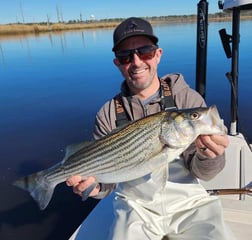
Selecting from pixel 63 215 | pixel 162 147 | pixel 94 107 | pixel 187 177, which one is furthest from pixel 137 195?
pixel 94 107

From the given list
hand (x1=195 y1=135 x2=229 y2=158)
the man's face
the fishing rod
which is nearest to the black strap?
the man's face

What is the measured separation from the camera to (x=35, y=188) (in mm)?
2959

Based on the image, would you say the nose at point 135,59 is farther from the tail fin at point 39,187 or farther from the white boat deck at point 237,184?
the white boat deck at point 237,184

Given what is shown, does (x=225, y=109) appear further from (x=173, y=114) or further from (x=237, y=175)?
(x=173, y=114)

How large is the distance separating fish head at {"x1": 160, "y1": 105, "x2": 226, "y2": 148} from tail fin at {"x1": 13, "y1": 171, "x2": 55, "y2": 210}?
118cm

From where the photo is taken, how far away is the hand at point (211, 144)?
2.43 meters

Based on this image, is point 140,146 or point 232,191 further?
point 232,191

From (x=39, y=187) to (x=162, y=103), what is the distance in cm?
141

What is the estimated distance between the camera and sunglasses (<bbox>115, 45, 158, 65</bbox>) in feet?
10.2

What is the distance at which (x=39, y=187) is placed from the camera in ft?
9.68

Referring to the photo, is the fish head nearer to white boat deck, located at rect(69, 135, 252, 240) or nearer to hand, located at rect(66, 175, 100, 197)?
hand, located at rect(66, 175, 100, 197)

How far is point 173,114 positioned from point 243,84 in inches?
389

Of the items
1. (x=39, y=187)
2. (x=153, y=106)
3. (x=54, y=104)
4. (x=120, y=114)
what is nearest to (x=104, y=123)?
(x=120, y=114)

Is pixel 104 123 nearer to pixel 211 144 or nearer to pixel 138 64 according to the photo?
pixel 138 64
